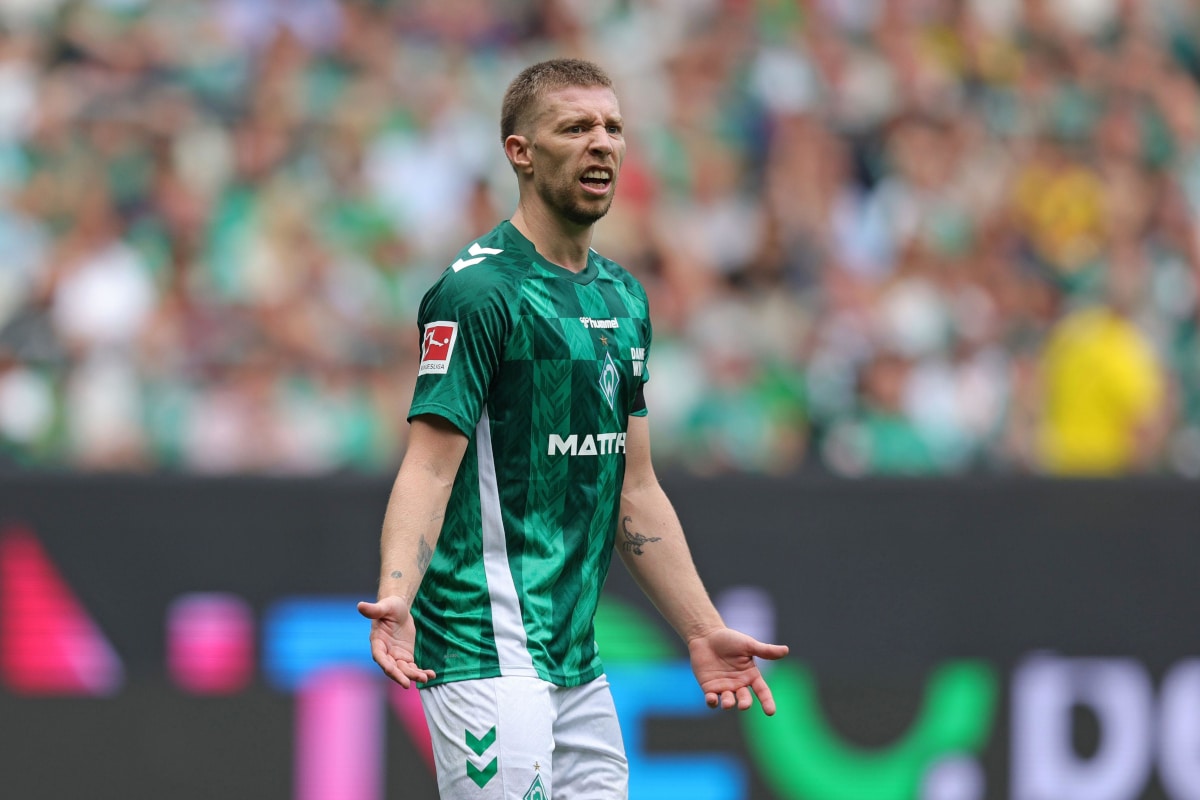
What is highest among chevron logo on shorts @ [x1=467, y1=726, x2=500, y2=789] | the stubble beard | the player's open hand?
the stubble beard

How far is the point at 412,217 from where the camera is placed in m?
10.4

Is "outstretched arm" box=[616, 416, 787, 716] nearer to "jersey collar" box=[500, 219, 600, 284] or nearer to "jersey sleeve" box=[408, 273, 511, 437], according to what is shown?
"jersey collar" box=[500, 219, 600, 284]

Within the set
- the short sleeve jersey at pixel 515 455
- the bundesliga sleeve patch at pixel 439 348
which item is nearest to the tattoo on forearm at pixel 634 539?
the short sleeve jersey at pixel 515 455

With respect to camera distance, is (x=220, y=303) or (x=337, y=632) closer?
(x=337, y=632)

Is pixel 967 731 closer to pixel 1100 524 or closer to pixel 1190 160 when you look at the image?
pixel 1100 524

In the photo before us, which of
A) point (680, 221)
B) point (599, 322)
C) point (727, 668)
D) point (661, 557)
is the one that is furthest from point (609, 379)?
point (680, 221)

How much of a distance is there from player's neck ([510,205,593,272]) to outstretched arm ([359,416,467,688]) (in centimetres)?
54

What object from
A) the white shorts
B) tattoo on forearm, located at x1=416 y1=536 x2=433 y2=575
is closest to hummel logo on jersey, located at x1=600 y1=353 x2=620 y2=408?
tattoo on forearm, located at x1=416 y1=536 x2=433 y2=575

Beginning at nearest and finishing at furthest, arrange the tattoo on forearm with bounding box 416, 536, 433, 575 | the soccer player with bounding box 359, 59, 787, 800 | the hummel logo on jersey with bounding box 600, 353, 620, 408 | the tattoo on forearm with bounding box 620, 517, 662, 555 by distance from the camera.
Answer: the tattoo on forearm with bounding box 416, 536, 433, 575 < the soccer player with bounding box 359, 59, 787, 800 < the hummel logo on jersey with bounding box 600, 353, 620, 408 < the tattoo on forearm with bounding box 620, 517, 662, 555

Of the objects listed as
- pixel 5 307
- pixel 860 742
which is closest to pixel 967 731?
pixel 860 742

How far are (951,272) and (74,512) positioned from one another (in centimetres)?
524

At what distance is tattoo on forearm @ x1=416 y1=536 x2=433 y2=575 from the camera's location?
3977 millimetres

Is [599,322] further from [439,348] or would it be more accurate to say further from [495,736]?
[495,736]

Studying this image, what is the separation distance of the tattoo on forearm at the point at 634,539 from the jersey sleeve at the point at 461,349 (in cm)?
63
